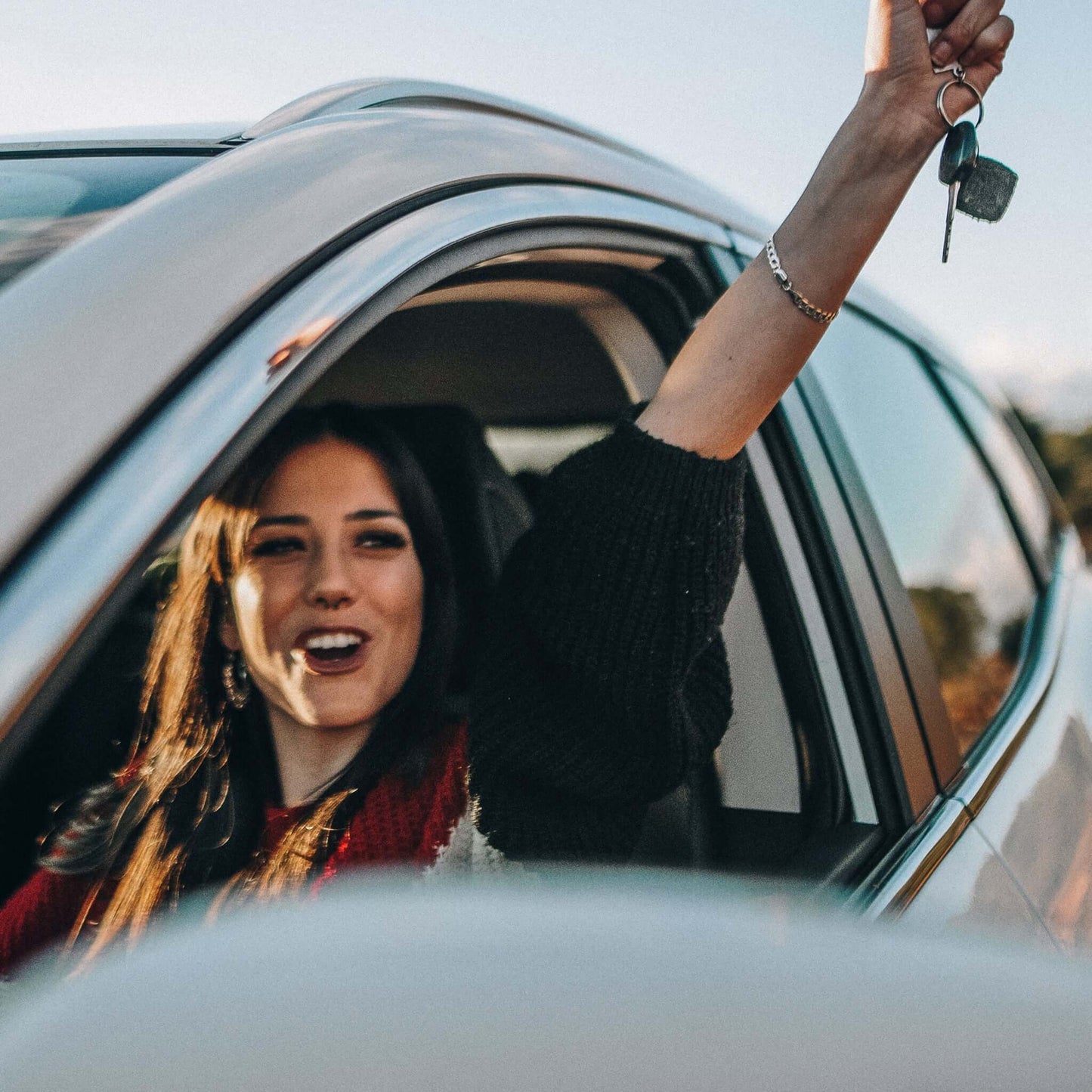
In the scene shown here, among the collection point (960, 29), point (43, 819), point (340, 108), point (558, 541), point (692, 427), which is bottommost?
point (43, 819)

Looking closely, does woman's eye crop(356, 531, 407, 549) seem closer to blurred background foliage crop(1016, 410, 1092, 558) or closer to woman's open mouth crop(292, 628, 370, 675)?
woman's open mouth crop(292, 628, 370, 675)

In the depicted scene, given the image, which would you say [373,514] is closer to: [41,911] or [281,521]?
[281,521]

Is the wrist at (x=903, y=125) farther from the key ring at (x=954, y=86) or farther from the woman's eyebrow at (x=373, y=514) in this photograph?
the woman's eyebrow at (x=373, y=514)

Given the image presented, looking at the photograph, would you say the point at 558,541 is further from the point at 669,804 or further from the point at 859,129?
the point at 859,129

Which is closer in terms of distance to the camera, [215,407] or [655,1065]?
[655,1065]

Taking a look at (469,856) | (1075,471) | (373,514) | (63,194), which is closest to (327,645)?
(373,514)

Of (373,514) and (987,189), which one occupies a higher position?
(987,189)

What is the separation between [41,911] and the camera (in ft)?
4.82

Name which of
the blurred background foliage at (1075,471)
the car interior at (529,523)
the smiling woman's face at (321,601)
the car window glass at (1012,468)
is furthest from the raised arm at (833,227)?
the blurred background foliage at (1075,471)

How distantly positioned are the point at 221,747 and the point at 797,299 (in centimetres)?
98

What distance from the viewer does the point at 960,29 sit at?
1.46 meters

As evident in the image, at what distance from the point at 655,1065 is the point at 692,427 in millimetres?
1081

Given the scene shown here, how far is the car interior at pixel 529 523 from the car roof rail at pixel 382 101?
0.21 meters

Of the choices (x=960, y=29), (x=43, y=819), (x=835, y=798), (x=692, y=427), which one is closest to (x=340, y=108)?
(x=692, y=427)
